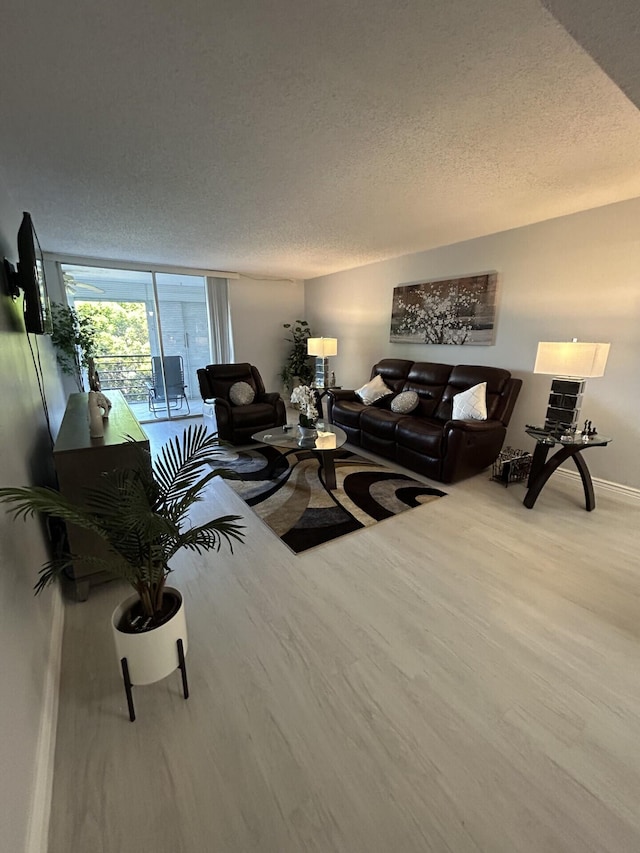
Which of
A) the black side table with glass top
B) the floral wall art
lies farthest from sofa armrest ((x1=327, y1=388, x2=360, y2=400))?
the black side table with glass top

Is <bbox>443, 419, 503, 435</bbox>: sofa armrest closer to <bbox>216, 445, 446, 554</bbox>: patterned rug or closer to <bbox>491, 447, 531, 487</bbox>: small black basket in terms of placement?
<bbox>491, 447, 531, 487</bbox>: small black basket

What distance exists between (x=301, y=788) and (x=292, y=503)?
1.86m

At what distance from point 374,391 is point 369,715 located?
346 cm

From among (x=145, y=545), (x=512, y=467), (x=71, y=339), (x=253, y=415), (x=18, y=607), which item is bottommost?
(x=512, y=467)

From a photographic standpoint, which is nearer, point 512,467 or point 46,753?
point 46,753

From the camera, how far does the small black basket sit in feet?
10.4

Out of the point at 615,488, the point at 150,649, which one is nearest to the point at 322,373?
the point at 615,488

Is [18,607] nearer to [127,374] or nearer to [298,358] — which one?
[127,374]

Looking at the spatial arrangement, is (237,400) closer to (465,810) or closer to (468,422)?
(468,422)

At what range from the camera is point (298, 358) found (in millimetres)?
6305

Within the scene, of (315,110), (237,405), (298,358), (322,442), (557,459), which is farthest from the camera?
(298,358)

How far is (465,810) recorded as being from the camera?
1032 mm

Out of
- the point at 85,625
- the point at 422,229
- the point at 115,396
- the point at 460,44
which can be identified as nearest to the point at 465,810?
the point at 85,625

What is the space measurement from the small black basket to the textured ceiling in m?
2.09
